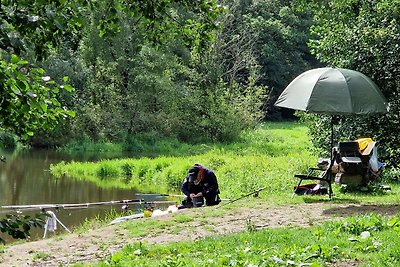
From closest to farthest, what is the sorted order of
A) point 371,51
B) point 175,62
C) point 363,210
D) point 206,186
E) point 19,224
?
point 19,224 < point 363,210 < point 206,186 < point 371,51 < point 175,62

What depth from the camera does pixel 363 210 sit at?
9109 millimetres

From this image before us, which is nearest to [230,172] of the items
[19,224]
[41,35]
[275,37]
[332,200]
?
[332,200]

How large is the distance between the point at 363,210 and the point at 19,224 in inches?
286

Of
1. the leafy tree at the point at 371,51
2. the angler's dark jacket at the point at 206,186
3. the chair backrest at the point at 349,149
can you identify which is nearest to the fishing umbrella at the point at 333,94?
the chair backrest at the point at 349,149

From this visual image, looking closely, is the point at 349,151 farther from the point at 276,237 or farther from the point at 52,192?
the point at 52,192

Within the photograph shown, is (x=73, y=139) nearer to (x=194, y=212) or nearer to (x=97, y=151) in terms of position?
(x=97, y=151)

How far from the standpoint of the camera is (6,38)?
2.61 m

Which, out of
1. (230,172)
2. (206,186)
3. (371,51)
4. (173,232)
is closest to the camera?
(173,232)

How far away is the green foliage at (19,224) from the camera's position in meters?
2.74

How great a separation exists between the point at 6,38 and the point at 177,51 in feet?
106

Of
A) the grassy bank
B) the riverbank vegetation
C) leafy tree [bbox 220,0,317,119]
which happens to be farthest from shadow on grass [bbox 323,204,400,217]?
leafy tree [bbox 220,0,317,119]

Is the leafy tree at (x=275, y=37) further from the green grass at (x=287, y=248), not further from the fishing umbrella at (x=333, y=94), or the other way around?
the green grass at (x=287, y=248)

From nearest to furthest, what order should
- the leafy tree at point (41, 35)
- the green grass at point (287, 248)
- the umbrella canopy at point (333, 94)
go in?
the leafy tree at point (41, 35) < the green grass at point (287, 248) < the umbrella canopy at point (333, 94)

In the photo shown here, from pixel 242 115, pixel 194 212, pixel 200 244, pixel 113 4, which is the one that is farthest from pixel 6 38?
pixel 242 115
